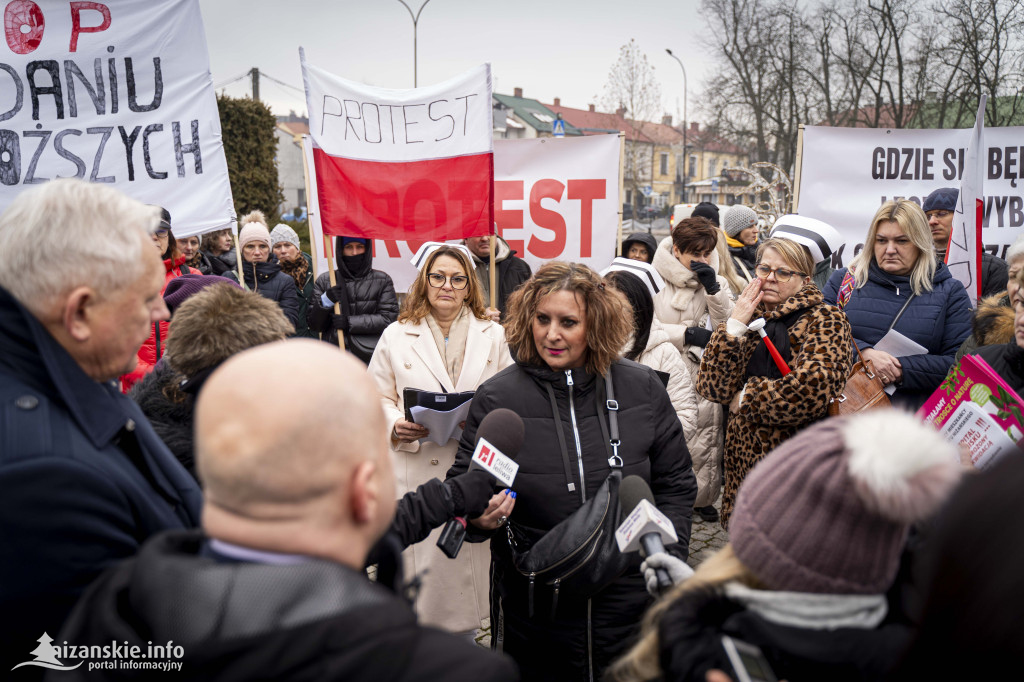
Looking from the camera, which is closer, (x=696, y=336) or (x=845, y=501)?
(x=845, y=501)

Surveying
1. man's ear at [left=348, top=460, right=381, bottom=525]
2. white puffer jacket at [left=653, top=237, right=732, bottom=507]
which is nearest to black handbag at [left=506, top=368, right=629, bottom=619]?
man's ear at [left=348, top=460, right=381, bottom=525]

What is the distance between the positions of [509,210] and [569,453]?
4145mm

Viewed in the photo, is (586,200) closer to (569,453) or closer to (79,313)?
(569,453)

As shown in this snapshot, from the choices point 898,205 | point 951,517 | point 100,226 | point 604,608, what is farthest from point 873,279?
point 100,226

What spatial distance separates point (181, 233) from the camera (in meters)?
4.27

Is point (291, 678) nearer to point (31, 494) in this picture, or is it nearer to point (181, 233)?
point (31, 494)

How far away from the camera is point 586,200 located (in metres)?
6.23

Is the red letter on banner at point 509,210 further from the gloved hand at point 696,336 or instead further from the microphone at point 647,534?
the microphone at point 647,534

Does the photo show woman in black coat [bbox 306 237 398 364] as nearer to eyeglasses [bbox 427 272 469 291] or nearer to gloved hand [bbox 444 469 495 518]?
eyeglasses [bbox 427 272 469 291]

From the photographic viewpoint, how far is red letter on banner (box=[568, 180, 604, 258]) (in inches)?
245

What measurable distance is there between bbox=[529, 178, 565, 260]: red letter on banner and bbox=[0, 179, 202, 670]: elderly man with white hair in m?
4.85

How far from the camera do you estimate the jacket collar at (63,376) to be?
1389 mm

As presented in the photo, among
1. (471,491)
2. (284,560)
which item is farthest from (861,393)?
(284,560)

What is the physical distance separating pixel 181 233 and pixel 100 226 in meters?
3.06
